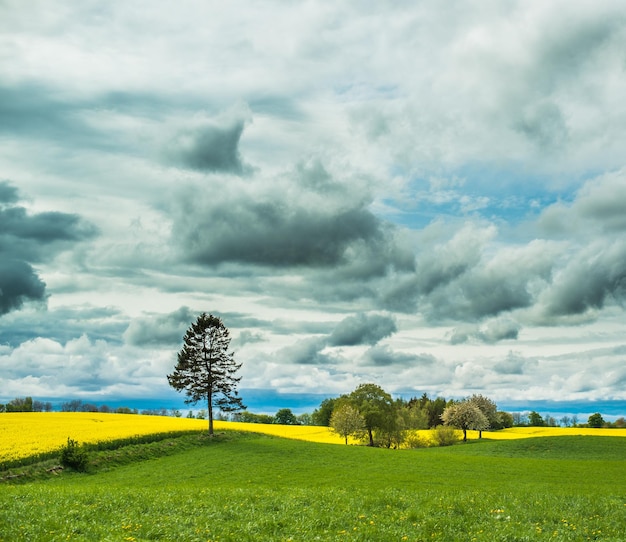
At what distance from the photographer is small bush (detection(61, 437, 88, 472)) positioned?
48.4 m

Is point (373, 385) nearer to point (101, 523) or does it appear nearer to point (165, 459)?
point (165, 459)

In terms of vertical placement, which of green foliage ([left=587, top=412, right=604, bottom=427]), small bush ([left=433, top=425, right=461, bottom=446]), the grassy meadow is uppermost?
the grassy meadow

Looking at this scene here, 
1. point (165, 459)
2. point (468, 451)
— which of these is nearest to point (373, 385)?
point (468, 451)

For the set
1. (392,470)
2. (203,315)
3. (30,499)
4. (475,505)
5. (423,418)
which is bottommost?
(423,418)

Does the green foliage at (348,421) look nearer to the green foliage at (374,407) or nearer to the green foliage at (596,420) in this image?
the green foliage at (374,407)

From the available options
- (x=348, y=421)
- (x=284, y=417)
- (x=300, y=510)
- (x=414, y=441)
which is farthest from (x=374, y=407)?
(x=284, y=417)

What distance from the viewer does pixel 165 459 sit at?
2249 inches

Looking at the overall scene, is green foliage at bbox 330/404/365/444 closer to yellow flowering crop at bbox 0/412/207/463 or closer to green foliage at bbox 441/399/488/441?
yellow flowering crop at bbox 0/412/207/463

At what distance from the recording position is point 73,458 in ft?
159

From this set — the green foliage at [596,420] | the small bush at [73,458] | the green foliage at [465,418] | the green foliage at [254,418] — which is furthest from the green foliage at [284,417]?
the small bush at [73,458]

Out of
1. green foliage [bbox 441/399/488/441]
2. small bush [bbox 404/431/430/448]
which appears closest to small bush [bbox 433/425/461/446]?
green foliage [bbox 441/399/488/441]

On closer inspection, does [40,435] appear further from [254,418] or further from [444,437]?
[254,418]

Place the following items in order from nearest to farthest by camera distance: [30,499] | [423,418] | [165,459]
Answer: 1. [30,499]
2. [165,459]
3. [423,418]

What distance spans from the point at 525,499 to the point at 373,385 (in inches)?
2875
